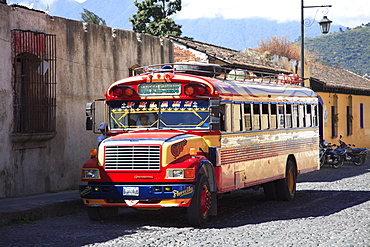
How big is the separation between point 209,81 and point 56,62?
6.16 metres

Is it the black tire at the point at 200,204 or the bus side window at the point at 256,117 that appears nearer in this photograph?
the black tire at the point at 200,204

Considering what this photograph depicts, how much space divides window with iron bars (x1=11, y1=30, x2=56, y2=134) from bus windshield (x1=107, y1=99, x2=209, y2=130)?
368 cm

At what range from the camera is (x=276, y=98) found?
51.0 feet

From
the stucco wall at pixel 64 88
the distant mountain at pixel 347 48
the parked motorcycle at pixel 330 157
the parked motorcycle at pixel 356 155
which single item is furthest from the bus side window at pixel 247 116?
the distant mountain at pixel 347 48

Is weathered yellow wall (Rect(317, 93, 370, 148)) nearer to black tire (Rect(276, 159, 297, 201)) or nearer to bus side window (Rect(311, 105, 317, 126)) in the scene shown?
bus side window (Rect(311, 105, 317, 126))

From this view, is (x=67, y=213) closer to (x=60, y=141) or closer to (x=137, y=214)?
(x=137, y=214)

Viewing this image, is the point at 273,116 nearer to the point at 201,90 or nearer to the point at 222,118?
the point at 222,118

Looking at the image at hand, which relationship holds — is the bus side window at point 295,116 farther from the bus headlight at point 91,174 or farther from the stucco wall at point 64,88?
the bus headlight at point 91,174

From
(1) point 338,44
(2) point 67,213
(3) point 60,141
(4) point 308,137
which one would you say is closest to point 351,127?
(4) point 308,137

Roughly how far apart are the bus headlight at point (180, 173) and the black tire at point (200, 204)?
1.04 feet

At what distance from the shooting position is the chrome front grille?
11361 millimetres

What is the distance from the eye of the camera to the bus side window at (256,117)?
1423 centimetres

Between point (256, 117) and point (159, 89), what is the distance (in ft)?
8.91

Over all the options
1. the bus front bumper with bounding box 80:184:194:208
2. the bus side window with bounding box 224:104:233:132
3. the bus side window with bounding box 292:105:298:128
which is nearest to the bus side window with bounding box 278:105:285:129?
the bus side window with bounding box 292:105:298:128
